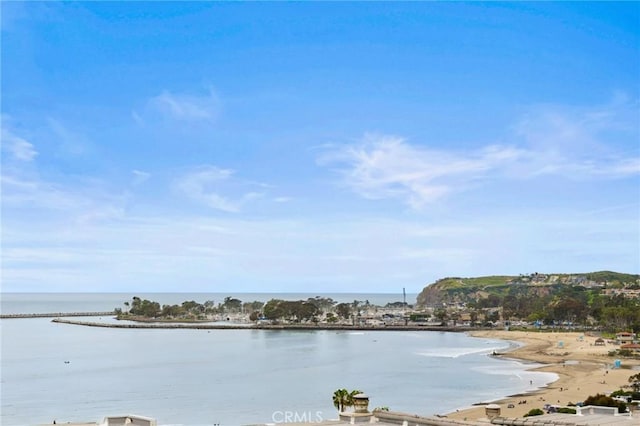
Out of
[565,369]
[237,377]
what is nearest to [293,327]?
[237,377]

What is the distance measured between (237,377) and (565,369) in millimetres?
35175

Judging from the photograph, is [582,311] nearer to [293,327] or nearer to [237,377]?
[293,327]

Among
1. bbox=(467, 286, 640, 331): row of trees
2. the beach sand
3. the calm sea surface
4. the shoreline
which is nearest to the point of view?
the beach sand

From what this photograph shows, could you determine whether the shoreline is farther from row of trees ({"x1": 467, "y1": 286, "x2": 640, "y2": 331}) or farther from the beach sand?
the beach sand

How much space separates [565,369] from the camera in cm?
7806

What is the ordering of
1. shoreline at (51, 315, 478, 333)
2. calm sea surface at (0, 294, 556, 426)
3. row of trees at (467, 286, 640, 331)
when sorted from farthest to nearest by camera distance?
shoreline at (51, 315, 478, 333) < row of trees at (467, 286, 640, 331) < calm sea surface at (0, 294, 556, 426)

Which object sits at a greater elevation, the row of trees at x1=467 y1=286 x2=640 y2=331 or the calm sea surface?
the row of trees at x1=467 y1=286 x2=640 y2=331

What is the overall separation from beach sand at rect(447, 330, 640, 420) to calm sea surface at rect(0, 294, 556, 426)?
3221 mm

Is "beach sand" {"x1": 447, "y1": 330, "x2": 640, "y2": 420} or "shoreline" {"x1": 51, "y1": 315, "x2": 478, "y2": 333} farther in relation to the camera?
"shoreline" {"x1": 51, "y1": 315, "x2": 478, "y2": 333}

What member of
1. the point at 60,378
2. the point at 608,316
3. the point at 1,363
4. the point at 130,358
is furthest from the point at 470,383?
the point at 608,316

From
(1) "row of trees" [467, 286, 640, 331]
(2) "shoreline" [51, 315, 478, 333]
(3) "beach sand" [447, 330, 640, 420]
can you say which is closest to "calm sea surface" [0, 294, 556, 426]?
(3) "beach sand" [447, 330, 640, 420]

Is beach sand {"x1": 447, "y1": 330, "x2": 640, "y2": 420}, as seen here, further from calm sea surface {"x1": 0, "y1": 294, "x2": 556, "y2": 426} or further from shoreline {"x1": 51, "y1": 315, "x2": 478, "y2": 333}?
shoreline {"x1": 51, "y1": 315, "x2": 478, "y2": 333}

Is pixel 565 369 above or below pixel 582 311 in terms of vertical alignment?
below

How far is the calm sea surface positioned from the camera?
55.5 meters
